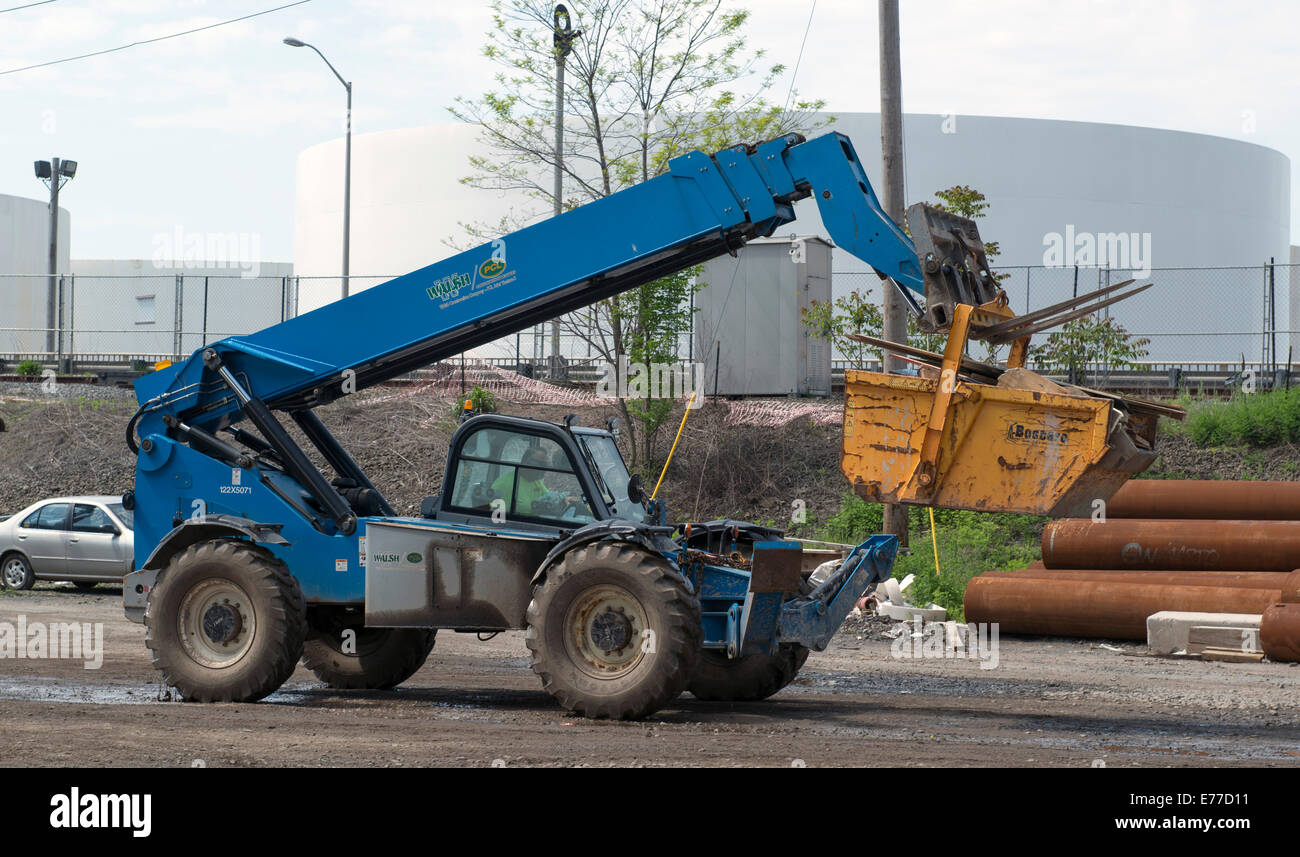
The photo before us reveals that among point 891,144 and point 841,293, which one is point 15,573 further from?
point 841,293

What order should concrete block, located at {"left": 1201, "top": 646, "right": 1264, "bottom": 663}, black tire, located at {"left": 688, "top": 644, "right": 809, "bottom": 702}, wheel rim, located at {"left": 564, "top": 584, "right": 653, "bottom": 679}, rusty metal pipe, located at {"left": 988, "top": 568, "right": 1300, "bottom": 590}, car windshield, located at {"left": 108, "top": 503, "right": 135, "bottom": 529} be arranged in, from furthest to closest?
car windshield, located at {"left": 108, "top": 503, "right": 135, "bottom": 529} < rusty metal pipe, located at {"left": 988, "top": 568, "right": 1300, "bottom": 590} < concrete block, located at {"left": 1201, "top": 646, "right": 1264, "bottom": 663} < black tire, located at {"left": 688, "top": 644, "right": 809, "bottom": 702} < wheel rim, located at {"left": 564, "top": 584, "right": 653, "bottom": 679}

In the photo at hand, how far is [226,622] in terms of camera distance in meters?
9.95

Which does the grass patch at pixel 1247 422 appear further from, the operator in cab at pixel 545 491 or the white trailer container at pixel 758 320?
the operator in cab at pixel 545 491

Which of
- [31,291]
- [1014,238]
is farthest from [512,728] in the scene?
[31,291]

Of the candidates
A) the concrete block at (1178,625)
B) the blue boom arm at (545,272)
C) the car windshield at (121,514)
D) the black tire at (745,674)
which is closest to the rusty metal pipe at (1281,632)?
the concrete block at (1178,625)

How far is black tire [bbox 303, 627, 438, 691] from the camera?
1122cm

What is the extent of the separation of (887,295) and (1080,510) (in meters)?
8.49

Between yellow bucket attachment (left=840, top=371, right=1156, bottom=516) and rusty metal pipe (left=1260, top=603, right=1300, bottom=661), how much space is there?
16.7ft

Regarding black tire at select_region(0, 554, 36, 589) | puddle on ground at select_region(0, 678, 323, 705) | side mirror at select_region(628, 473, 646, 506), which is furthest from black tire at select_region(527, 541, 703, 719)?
black tire at select_region(0, 554, 36, 589)

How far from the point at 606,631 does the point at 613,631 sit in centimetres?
5

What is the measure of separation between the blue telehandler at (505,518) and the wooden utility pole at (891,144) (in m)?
6.76

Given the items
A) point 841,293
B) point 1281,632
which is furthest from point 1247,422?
point 841,293

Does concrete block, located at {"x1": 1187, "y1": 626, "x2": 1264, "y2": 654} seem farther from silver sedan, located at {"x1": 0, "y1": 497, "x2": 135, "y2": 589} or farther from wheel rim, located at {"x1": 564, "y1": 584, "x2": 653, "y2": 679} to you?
silver sedan, located at {"x1": 0, "y1": 497, "x2": 135, "y2": 589}

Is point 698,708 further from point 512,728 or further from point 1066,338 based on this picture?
point 1066,338
